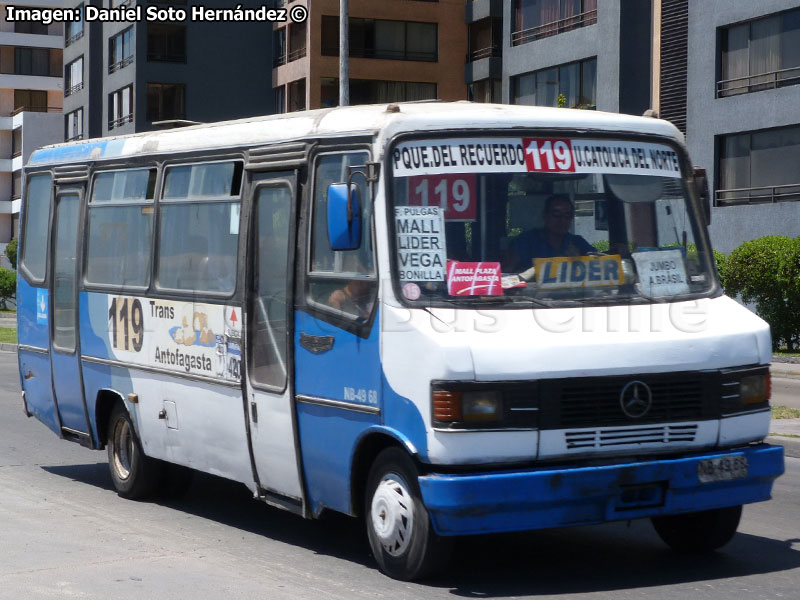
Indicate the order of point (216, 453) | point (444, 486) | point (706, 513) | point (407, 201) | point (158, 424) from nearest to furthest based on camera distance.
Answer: point (444, 486) < point (407, 201) < point (706, 513) < point (216, 453) < point (158, 424)

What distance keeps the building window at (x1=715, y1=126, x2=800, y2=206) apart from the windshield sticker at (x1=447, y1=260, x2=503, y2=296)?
27.4 m

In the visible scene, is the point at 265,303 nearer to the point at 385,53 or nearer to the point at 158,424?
the point at 158,424

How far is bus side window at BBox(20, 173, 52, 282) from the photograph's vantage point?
37.6 feet

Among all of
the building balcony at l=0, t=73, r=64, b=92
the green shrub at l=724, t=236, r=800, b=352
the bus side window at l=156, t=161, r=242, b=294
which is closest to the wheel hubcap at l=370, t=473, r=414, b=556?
the bus side window at l=156, t=161, r=242, b=294

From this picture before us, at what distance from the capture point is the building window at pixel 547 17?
137ft

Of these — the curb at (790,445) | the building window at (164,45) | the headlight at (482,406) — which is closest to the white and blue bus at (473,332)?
the headlight at (482,406)

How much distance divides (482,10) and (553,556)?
51.3 meters

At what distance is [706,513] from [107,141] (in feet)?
18.6

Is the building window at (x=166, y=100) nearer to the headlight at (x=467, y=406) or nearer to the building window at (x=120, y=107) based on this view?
the building window at (x=120, y=107)

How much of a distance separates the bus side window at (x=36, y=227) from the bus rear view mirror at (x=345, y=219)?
5.06 meters

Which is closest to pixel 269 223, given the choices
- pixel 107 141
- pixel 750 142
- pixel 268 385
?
pixel 268 385

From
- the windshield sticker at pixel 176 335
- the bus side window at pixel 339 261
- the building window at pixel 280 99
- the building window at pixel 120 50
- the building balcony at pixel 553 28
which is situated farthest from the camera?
the building window at pixel 120 50

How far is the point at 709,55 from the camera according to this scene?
35.4m

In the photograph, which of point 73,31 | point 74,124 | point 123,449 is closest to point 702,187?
point 123,449
